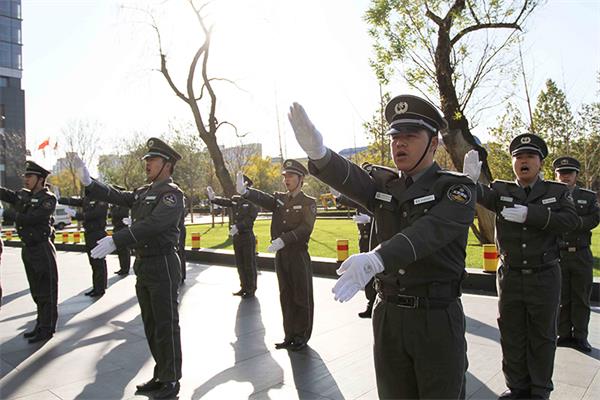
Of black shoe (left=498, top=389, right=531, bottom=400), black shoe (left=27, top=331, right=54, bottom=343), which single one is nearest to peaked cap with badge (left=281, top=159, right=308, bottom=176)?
black shoe (left=498, top=389, right=531, bottom=400)

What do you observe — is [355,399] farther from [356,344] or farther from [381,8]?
[381,8]

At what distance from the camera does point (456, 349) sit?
2256 mm

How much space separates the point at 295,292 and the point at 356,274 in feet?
11.3

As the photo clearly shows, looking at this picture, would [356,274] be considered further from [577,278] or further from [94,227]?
[94,227]

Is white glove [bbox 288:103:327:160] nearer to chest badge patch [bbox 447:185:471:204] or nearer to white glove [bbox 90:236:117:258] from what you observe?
chest badge patch [bbox 447:185:471:204]

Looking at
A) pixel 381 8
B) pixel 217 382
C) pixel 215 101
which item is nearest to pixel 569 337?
pixel 217 382

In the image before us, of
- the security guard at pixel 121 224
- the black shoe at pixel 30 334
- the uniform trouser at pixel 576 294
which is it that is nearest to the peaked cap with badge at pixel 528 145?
the uniform trouser at pixel 576 294

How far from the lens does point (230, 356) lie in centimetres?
493

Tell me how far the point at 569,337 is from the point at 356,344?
8.00 feet

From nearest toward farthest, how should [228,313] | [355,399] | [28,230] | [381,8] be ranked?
1. [355,399]
2. [28,230]
3. [228,313]
4. [381,8]

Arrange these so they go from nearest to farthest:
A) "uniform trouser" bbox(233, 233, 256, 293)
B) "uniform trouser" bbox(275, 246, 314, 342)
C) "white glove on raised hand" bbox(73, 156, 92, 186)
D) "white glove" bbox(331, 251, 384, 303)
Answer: "white glove" bbox(331, 251, 384, 303)
"white glove on raised hand" bbox(73, 156, 92, 186)
"uniform trouser" bbox(275, 246, 314, 342)
"uniform trouser" bbox(233, 233, 256, 293)

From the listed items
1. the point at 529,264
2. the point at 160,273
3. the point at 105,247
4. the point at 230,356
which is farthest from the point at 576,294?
the point at 105,247

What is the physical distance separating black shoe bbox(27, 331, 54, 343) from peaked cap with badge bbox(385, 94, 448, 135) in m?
5.58

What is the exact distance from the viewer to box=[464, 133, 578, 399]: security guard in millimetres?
3611
